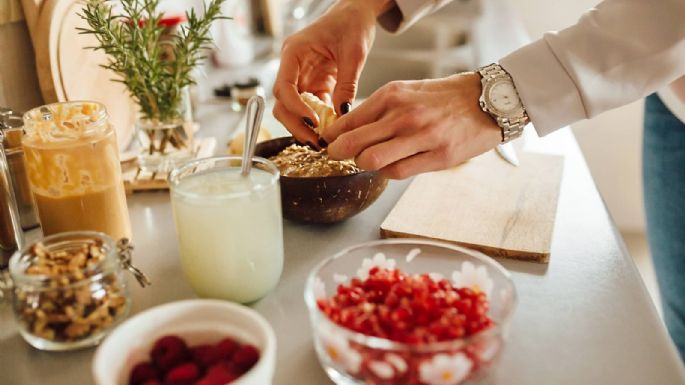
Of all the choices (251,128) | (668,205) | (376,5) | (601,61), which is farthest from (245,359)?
(668,205)

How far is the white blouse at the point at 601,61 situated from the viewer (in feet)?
2.40

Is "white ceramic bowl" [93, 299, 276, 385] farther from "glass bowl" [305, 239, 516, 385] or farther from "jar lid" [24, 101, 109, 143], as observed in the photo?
"jar lid" [24, 101, 109, 143]

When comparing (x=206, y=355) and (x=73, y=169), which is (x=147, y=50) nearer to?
(x=73, y=169)

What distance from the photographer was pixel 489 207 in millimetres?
882

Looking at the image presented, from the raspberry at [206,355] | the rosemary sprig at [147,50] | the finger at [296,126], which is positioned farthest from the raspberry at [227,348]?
the rosemary sprig at [147,50]

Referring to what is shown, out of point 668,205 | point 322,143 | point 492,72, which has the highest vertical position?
point 492,72

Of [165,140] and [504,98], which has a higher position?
[504,98]

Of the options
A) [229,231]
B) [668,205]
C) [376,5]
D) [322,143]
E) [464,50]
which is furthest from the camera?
[464,50]

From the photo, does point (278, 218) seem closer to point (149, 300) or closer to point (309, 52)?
point (149, 300)

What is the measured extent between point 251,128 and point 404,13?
0.55 metres

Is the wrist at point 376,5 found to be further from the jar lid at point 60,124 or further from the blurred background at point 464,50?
the blurred background at point 464,50

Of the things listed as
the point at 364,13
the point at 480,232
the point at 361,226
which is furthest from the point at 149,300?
the point at 364,13

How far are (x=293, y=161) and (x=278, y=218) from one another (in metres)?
0.19

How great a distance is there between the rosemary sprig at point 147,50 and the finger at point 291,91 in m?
0.12
